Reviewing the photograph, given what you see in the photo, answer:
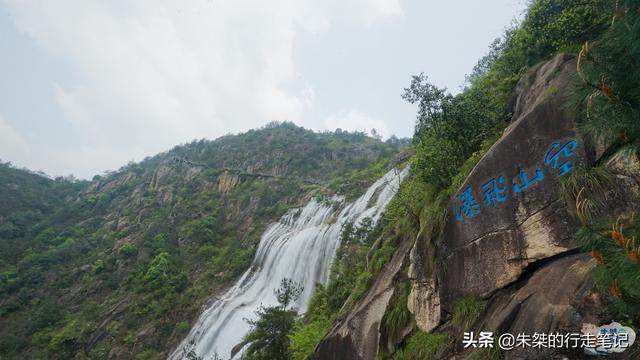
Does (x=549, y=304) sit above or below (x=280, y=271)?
below

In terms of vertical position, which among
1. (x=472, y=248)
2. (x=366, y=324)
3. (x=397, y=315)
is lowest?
(x=366, y=324)

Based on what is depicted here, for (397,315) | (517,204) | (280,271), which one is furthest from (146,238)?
(517,204)

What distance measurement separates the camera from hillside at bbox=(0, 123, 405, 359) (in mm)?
24812

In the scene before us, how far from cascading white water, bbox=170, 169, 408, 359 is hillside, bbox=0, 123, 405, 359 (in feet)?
6.34

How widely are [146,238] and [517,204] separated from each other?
37.2m

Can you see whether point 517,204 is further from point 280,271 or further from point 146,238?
point 146,238

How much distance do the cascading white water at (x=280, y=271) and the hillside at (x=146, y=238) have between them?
6.34 ft

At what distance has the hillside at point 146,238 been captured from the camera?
24812 millimetres

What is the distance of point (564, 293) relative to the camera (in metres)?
3.56

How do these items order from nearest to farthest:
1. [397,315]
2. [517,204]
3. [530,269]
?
[530,269]
[517,204]
[397,315]

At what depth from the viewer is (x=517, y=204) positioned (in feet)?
15.8

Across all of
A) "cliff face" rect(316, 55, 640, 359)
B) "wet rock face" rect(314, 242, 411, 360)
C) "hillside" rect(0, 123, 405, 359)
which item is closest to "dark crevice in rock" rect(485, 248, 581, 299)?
"cliff face" rect(316, 55, 640, 359)

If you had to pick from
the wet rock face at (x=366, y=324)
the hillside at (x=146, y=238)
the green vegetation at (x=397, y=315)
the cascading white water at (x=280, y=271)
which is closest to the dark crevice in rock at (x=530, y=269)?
the green vegetation at (x=397, y=315)

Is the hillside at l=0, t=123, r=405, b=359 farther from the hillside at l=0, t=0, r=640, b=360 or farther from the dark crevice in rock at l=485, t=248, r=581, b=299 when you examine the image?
the dark crevice in rock at l=485, t=248, r=581, b=299
